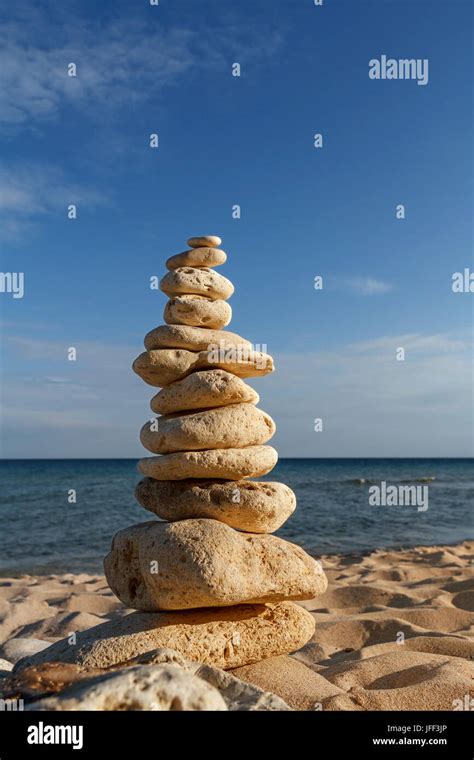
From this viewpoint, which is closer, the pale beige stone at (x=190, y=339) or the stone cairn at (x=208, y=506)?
the stone cairn at (x=208, y=506)

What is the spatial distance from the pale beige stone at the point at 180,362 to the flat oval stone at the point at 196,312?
0.35 m

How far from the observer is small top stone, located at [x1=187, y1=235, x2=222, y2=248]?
24.4 ft

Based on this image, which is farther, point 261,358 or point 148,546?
point 261,358

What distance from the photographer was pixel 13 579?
1348cm

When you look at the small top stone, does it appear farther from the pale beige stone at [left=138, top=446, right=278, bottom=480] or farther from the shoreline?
the shoreline

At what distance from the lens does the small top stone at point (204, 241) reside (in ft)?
24.4

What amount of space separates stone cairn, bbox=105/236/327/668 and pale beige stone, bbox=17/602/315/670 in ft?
0.04

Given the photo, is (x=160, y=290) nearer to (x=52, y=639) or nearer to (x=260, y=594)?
(x=260, y=594)

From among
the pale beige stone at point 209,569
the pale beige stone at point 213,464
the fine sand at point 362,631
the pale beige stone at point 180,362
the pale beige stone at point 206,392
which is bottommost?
the fine sand at point 362,631

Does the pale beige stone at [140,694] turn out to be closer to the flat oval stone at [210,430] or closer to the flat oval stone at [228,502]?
the flat oval stone at [228,502]

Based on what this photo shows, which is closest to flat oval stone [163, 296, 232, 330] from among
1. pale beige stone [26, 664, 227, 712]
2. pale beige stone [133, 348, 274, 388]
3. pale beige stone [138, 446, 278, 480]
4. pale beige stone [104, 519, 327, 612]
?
pale beige stone [133, 348, 274, 388]

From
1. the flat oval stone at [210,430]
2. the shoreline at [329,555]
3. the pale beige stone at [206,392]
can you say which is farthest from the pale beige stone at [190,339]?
the shoreline at [329,555]
